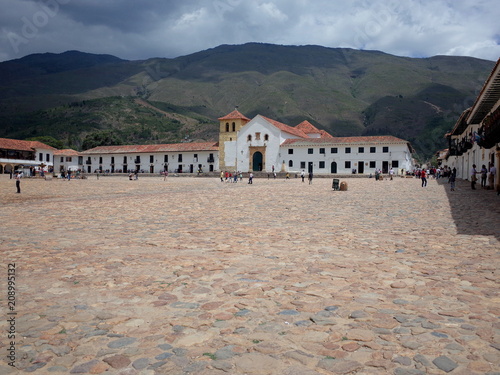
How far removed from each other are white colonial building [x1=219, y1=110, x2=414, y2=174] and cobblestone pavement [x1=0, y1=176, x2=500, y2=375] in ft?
162

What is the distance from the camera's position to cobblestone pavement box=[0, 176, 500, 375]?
2902mm

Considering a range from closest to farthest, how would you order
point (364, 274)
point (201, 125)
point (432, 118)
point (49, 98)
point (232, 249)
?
point (364, 274) → point (232, 249) → point (432, 118) → point (201, 125) → point (49, 98)

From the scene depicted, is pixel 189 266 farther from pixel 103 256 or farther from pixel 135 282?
pixel 103 256

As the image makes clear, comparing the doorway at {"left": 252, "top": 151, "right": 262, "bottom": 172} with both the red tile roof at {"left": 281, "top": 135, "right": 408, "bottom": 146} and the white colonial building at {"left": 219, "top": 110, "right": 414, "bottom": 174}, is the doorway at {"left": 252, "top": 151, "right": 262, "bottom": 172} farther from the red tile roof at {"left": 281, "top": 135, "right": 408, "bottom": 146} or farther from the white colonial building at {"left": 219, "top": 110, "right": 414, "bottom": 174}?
the red tile roof at {"left": 281, "top": 135, "right": 408, "bottom": 146}

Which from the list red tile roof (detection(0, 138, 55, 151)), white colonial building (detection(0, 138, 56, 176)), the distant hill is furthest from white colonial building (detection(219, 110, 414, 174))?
the distant hill

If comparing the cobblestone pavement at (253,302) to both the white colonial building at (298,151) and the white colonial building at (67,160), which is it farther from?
the white colonial building at (67,160)

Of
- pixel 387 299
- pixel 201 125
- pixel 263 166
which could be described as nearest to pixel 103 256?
pixel 387 299

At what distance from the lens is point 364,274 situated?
16.8 feet

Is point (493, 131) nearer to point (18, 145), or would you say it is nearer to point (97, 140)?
point (18, 145)

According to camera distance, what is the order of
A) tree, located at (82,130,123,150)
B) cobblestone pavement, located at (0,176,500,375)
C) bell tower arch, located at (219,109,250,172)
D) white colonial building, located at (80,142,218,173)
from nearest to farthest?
cobblestone pavement, located at (0,176,500,375)
bell tower arch, located at (219,109,250,172)
white colonial building, located at (80,142,218,173)
tree, located at (82,130,123,150)

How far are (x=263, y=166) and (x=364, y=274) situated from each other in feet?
189

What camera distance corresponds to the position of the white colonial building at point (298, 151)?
182ft

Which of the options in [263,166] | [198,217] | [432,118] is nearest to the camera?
[198,217]

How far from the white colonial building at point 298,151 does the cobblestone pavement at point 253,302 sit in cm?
4930
